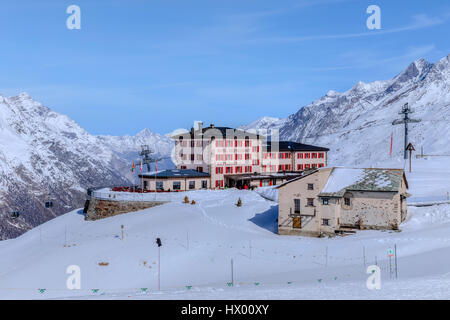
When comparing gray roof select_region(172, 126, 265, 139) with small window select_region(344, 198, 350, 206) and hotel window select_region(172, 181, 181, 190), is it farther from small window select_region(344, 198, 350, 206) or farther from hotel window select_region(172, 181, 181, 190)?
small window select_region(344, 198, 350, 206)

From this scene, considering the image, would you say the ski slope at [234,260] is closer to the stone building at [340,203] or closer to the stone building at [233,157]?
the stone building at [340,203]

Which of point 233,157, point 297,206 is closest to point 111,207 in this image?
point 233,157

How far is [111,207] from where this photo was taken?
64938mm

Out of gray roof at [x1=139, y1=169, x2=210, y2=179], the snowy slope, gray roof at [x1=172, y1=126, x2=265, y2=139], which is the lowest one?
the snowy slope

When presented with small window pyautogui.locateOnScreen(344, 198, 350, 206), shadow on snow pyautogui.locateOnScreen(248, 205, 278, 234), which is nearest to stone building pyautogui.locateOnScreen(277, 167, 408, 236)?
small window pyautogui.locateOnScreen(344, 198, 350, 206)

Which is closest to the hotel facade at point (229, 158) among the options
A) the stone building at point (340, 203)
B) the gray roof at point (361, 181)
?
the gray roof at point (361, 181)

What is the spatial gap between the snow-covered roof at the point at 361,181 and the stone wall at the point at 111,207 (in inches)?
999

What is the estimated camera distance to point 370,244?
131 feet

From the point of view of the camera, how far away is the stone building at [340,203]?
148 ft

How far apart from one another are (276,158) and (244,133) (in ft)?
30.7

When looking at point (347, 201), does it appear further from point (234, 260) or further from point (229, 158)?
point (229, 158)

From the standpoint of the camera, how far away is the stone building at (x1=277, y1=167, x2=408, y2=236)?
45031 millimetres

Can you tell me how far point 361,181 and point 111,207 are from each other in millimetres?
35465
